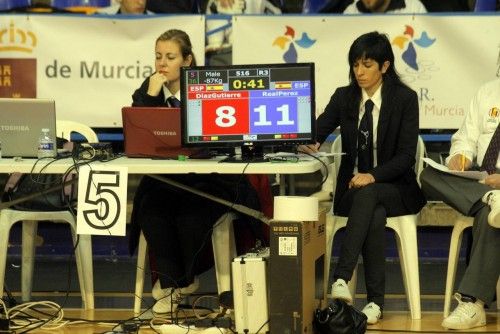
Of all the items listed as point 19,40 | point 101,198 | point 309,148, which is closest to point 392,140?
point 309,148

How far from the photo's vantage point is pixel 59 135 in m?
6.42

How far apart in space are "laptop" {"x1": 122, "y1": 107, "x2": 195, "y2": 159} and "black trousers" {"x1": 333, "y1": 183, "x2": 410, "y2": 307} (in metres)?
0.83

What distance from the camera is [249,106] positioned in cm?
546

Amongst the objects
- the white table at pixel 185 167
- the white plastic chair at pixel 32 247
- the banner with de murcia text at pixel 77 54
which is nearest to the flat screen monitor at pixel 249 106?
the white table at pixel 185 167

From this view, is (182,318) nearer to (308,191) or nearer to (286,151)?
(286,151)

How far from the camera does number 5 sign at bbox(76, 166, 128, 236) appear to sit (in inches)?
198

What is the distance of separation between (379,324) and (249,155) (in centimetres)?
101

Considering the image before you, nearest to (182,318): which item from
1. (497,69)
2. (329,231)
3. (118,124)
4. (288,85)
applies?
→ (329,231)

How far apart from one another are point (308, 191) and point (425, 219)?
2.74ft

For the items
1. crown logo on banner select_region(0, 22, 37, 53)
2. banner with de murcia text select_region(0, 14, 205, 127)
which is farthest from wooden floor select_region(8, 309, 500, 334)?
crown logo on banner select_region(0, 22, 37, 53)

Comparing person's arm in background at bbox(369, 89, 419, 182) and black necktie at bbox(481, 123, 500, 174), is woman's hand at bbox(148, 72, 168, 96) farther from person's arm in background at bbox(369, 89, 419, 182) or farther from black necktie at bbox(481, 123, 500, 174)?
black necktie at bbox(481, 123, 500, 174)

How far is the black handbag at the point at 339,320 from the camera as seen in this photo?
5.05 m

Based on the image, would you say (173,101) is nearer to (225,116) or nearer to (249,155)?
(225,116)

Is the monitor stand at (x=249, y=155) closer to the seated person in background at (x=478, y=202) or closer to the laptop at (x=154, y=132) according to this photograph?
the laptop at (x=154, y=132)
